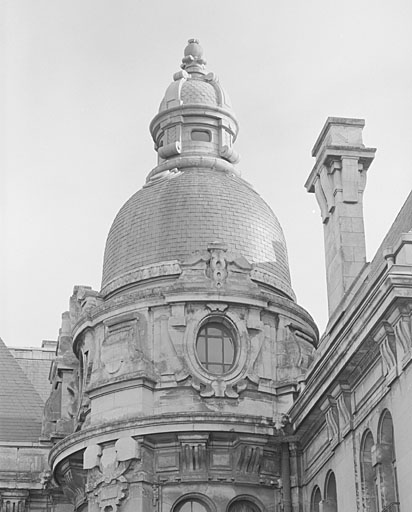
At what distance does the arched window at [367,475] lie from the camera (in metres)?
29.0

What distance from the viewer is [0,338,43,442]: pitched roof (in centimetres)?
4731

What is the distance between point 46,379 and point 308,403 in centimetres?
2285

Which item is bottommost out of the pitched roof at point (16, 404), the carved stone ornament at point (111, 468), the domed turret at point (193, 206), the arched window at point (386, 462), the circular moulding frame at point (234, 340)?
the arched window at point (386, 462)

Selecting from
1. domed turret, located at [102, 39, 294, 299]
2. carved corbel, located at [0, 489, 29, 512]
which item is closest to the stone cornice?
domed turret, located at [102, 39, 294, 299]

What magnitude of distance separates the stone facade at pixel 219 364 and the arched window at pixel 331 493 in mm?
56

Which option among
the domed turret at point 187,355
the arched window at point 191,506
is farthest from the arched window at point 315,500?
the arched window at point 191,506

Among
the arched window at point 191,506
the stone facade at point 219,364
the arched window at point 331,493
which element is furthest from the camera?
the arched window at point 191,506

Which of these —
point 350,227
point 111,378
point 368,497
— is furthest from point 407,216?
point 111,378

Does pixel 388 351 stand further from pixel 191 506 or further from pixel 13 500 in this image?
pixel 13 500

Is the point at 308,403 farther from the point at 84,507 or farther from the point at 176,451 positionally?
the point at 84,507

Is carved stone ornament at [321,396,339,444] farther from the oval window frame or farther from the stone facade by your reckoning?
the oval window frame

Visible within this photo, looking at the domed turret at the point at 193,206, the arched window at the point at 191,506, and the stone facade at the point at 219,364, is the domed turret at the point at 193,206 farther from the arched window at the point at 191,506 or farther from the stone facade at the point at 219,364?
the arched window at the point at 191,506

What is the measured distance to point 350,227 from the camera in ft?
114

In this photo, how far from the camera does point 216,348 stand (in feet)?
124
